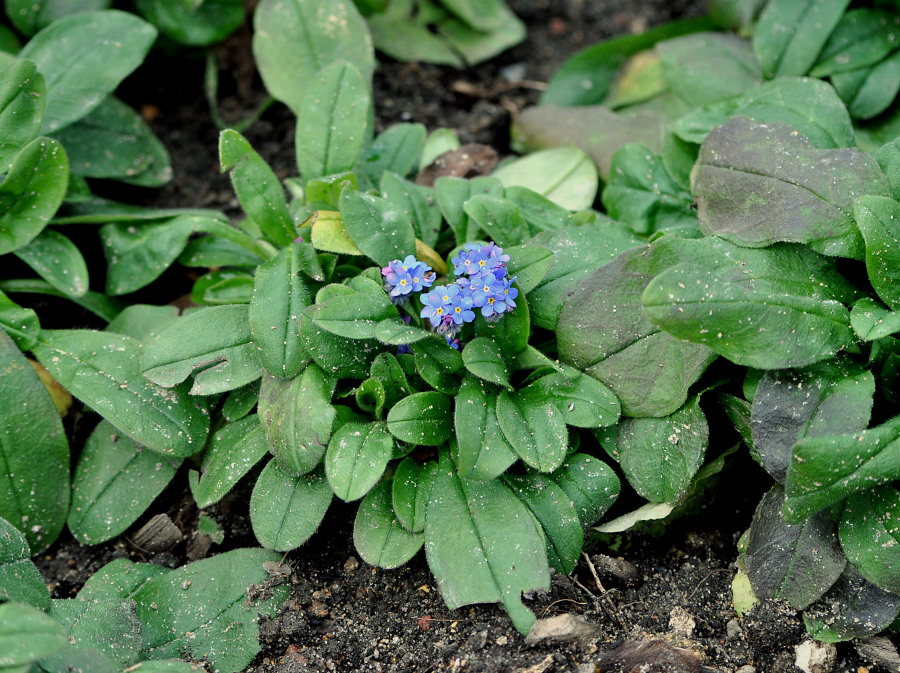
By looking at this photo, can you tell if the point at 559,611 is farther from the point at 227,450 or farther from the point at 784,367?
the point at 227,450

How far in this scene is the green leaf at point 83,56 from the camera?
11.1ft

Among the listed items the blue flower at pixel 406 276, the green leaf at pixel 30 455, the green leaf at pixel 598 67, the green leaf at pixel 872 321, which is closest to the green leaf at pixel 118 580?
the green leaf at pixel 30 455

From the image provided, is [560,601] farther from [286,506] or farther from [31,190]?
[31,190]

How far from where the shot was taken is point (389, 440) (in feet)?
8.70

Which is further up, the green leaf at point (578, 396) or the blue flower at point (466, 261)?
the blue flower at point (466, 261)

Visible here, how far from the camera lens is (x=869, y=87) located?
3.58 m

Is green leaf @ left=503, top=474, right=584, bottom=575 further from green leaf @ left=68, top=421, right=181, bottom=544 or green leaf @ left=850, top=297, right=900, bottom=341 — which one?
green leaf @ left=68, top=421, right=181, bottom=544

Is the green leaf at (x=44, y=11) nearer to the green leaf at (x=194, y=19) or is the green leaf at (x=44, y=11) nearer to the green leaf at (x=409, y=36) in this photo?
the green leaf at (x=194, y=19)

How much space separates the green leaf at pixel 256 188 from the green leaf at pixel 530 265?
959 mm

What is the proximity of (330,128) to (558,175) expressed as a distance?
1069 millimetres

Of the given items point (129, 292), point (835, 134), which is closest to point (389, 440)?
point (129, 292)

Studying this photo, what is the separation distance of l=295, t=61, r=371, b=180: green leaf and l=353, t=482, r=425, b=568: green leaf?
132 centimetres

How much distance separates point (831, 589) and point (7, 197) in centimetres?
327

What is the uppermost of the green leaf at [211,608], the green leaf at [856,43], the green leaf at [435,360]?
the green leaf at [856,43]
